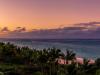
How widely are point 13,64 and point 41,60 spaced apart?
29505 mm

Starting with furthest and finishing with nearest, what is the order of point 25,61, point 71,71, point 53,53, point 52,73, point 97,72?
point 25,61
point 53,53
point 52,73
point 97,72
point 71,71

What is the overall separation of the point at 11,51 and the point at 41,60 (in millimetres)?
32618

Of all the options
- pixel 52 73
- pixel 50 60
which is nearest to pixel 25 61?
pixel 50 60

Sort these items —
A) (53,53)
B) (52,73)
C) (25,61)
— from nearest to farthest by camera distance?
(52,73) < (53,53) < (25,61)

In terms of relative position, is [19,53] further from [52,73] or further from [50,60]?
[52,73]

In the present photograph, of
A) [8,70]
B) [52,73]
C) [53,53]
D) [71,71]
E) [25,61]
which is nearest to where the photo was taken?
[71,71]

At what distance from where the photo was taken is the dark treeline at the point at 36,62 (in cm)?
11183

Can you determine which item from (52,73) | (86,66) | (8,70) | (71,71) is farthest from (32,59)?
(71,71)

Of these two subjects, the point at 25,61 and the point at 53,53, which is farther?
the point at 25,61

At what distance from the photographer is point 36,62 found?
501 feet

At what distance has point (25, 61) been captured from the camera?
547ft

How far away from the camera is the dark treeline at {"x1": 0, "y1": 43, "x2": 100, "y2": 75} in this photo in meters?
112

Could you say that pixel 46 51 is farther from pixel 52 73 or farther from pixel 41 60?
pixel 52 73

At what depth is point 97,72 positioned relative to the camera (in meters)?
105
